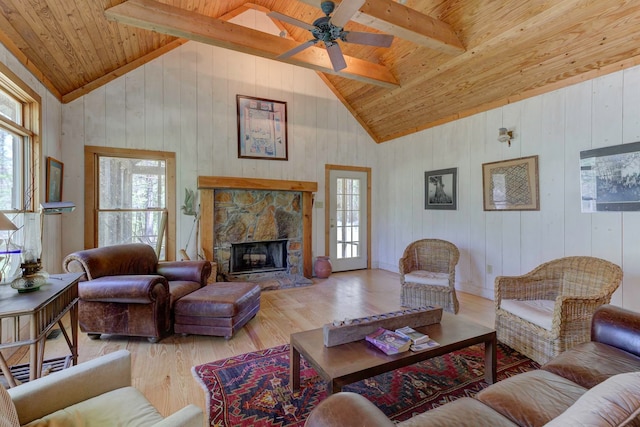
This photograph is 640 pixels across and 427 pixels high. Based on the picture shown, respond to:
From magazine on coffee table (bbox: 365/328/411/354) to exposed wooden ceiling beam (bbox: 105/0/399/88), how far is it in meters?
3.27

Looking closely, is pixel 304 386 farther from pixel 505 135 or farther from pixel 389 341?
pixel 505 135

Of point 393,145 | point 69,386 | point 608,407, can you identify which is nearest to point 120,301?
point 69,386

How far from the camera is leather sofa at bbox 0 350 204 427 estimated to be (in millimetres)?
1072

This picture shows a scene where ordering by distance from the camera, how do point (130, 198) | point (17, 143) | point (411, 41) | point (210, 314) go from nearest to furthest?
1. point (210, 314)
2. point (17, 143)
3. point (411, 41)
4. point (130, 198)

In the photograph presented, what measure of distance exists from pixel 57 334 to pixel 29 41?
2.77 metres

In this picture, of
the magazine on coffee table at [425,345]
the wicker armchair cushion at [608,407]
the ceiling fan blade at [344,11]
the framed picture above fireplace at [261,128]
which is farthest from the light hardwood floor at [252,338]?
the ceiling fan blade at [344,11]

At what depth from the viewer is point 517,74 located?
3.56 m

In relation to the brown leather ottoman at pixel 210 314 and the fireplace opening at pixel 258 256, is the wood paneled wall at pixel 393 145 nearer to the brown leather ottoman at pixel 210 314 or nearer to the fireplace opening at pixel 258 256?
the fireplace opening at pixel 258 256

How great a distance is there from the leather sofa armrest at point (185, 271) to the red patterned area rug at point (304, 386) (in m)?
1.28

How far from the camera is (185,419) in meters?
0.94

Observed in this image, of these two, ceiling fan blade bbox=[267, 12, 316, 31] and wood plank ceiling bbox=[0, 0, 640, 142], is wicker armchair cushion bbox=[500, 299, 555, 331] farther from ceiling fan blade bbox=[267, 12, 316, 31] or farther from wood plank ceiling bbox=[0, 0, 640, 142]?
ceiling fan blade bbox=[267, 12, 316, 31]

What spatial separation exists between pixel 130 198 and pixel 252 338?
3.00 m

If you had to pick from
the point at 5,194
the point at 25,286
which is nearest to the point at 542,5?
the point at 25,286

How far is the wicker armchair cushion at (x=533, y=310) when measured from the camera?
7.36ft
